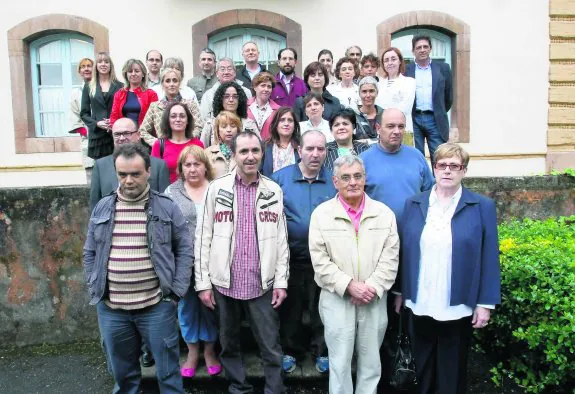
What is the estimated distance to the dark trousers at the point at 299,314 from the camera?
4344 millimetres

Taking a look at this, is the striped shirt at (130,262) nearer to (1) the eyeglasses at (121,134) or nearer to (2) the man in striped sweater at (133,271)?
(2) the man in striped sweater at (133,271)

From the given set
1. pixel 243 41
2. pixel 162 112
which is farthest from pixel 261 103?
pixel 243 41

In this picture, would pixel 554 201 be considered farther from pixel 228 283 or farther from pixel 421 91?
pixel 228 283

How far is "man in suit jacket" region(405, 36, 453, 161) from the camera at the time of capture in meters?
6.67

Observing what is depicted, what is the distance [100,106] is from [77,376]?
9.76ft

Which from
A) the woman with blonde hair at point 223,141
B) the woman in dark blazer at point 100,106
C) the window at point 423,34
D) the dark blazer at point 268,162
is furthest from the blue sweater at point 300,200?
the window at point 423,34

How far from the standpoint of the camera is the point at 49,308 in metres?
5.39

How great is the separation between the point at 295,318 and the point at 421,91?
3.68 m

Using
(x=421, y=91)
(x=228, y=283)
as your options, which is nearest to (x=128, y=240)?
(x=228, y=283)

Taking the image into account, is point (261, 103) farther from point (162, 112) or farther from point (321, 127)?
point (162, 112)

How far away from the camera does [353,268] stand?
3719 millimetres

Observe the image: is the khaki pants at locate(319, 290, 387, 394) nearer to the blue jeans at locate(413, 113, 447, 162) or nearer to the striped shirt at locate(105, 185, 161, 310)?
the striped shirt at locate(105, 185, 161, 310)

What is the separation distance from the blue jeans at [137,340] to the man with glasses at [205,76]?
149 inches

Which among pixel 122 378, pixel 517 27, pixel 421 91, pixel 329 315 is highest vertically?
pixel 517 27
